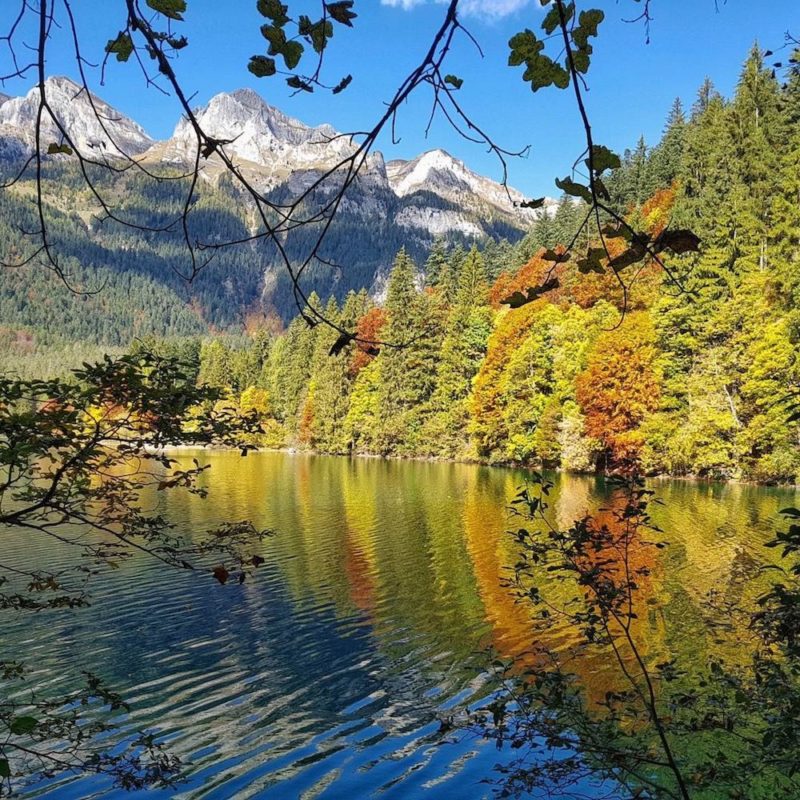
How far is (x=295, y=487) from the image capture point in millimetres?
36656

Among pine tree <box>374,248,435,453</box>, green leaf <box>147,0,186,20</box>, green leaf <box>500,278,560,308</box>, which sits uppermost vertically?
pine tree <box>374,248,435,453</box>

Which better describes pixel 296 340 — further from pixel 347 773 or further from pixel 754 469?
pixel 347 773

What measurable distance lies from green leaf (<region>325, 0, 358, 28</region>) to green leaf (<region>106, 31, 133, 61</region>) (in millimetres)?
527

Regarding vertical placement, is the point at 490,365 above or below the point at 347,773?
above

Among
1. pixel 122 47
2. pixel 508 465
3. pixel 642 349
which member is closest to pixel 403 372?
pixel 508 465

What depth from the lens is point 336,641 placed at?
12508 mm

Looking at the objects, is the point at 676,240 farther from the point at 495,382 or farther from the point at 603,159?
the point at 495,382

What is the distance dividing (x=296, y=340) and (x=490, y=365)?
117 feet

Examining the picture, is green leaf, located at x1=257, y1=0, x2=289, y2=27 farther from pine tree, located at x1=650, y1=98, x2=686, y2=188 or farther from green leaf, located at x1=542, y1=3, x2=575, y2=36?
pine tree, located at x1=650, y1=98, x2=686, y2=188

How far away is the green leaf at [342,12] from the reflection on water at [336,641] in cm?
750

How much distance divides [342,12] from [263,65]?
0.64 feet

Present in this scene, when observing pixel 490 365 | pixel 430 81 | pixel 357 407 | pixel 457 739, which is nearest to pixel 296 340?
pixel 357 407

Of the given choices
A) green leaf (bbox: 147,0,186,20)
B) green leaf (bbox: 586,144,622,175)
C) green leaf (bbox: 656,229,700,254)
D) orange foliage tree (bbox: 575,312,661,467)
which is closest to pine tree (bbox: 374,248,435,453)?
orange foliage tree (bbox: 575,312,661,467)

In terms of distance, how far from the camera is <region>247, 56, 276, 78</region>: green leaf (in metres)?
1.40
